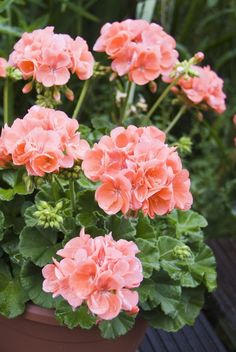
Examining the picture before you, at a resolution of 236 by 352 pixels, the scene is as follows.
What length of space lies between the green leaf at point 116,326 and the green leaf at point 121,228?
0.11 m

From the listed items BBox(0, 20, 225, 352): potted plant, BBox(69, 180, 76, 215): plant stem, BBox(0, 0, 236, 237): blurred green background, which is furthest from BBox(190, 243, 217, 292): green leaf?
BBox(0, 0, 236, 237): blurred green background

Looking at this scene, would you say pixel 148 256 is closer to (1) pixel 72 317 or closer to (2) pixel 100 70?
(1) pixel 72 317

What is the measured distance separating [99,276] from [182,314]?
32 cm

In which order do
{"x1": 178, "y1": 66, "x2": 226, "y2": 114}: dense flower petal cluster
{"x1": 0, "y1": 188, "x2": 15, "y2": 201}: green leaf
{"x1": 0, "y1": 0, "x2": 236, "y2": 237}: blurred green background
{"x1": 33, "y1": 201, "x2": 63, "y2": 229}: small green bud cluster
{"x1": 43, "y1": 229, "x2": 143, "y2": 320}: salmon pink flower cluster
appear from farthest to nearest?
{"x1": 0, "y1": 0, "x2": 236, "y2": 237}: blurred green background
{"x1": 178, "y1": 66, "x2": 226, "y2": 114}: dense flower petal cluster
{"x1": 0, "y1": 188, "x2": 15, "y2": 201}: green leaf
{"x1": 33, "y1": 201, "x2": 63, "y2": 229}: small green bud cluster
{"x1": 43, "y1": 229, "x2": 143, "y2": 320}: salmon pink flower cluster

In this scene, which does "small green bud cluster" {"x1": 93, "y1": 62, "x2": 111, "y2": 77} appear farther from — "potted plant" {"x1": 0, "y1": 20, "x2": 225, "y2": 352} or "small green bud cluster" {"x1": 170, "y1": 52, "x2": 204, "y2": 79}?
"small green bud cluster" {"x1": 170, "y1": 52, "x2": 204, "y2": 79}

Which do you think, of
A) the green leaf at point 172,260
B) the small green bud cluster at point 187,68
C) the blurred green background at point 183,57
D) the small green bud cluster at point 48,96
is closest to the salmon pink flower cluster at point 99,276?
the green leaf at point 172,260

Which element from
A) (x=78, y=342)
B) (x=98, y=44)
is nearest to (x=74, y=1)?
(x=98, y=44)

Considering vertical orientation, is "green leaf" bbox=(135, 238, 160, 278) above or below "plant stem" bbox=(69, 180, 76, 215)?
below

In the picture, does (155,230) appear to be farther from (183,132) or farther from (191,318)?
(183,132)

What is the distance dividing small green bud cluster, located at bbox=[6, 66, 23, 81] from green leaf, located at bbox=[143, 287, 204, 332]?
1.34 feet

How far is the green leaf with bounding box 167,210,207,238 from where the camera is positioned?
117 cm

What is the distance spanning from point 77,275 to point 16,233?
0.28m

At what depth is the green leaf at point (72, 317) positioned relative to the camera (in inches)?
37.0

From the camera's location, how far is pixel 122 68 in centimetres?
116
